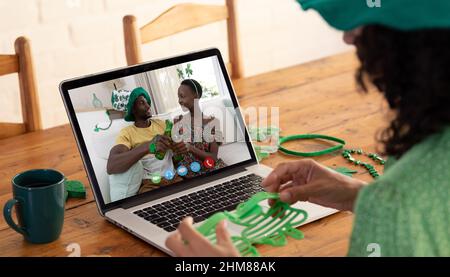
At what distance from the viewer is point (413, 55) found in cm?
87

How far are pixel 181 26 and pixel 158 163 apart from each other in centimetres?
75

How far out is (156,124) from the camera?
54.6 inches

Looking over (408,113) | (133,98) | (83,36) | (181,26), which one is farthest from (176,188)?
(83,36)

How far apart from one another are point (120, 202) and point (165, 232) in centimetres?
14

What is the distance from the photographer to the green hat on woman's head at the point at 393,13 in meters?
0.83

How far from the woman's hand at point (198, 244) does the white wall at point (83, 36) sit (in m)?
1.54

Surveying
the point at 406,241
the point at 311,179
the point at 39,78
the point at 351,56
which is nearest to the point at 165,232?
the point at 311,179

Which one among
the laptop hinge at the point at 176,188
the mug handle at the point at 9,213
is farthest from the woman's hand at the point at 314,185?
the mug handle at the point at 9,213

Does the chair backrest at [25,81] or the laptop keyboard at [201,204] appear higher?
the chair backrest at [25,81]

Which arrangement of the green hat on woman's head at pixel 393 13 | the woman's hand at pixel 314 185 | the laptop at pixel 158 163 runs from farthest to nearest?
the laptop at pixel 158 163, the woman's hand at pixel 314 185, the green hat on woman's head at pixel 393 13

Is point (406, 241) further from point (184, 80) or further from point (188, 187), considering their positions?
point (184, 80)

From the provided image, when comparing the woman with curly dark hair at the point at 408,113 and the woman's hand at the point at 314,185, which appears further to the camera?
the woman's hand at the point at 314,185

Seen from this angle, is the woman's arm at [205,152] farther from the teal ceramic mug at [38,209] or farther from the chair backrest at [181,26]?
the chair backrest at [181,26]
